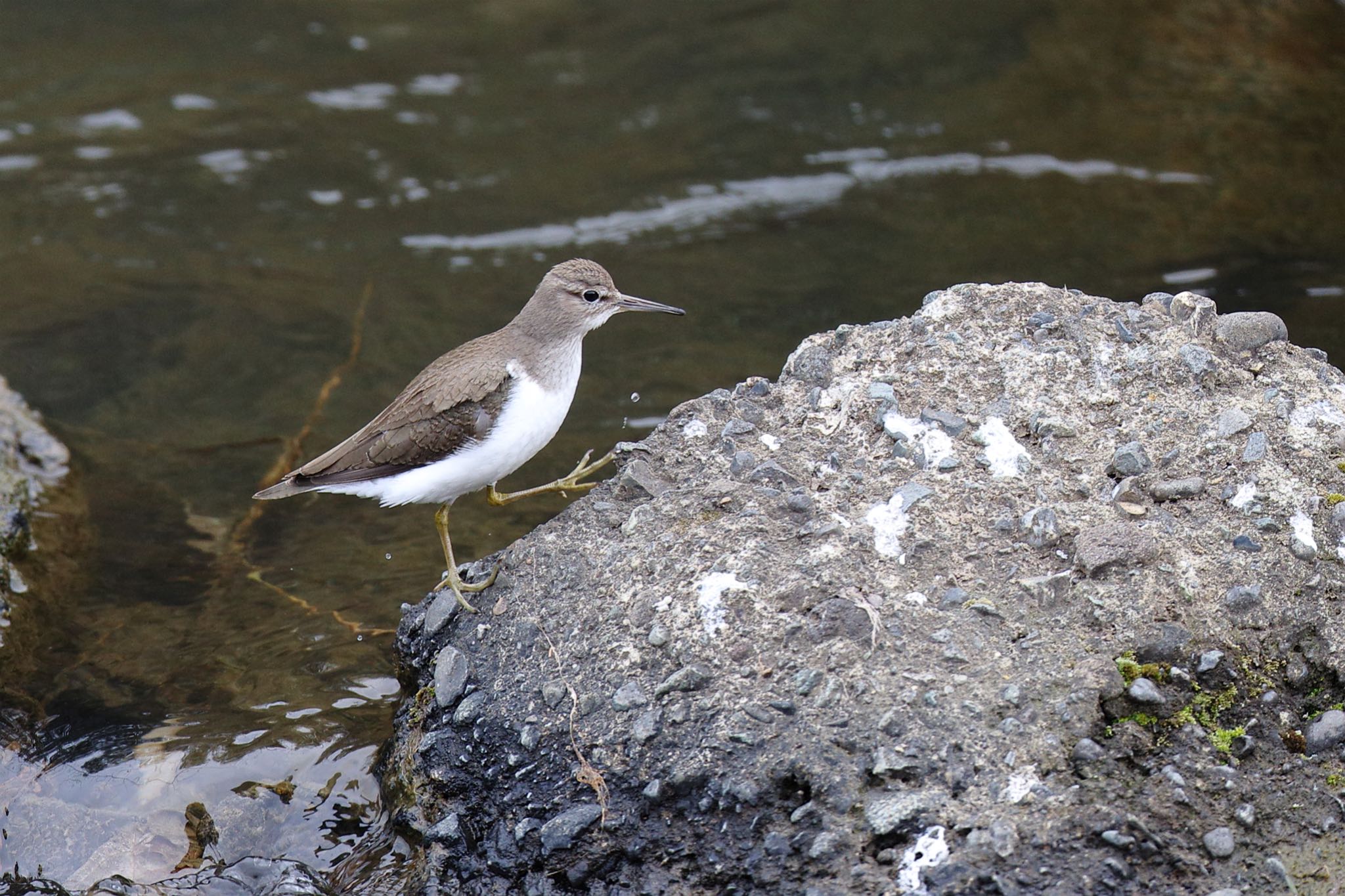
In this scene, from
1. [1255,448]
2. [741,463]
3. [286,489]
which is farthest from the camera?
[286,489]


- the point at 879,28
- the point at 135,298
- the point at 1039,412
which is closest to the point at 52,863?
the point at 1039,412

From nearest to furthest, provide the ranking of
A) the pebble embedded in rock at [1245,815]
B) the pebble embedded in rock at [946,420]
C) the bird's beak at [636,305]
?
1. the pebble embedded in rock at [1245,815]
2. the pebble embedded in rock at [946,420]
3. the bird's beak at [636,305]

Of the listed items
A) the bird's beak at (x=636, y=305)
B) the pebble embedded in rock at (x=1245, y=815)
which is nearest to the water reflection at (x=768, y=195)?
the bird's beak at (x=636, y=305)

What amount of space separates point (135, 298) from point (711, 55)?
220 inches

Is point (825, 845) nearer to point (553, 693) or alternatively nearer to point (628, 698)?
point (628, 698)

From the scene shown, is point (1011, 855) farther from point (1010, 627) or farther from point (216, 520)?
point (216, 520)

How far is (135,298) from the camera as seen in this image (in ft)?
30.1

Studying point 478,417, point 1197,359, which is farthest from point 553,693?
point 1197,359

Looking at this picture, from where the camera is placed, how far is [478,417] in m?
4.87

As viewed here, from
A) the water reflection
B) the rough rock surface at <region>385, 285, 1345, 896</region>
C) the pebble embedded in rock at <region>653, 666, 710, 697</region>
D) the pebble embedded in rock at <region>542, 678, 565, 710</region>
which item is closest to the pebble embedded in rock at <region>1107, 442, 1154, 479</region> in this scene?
the rough rock surface at <region>385, 285, 1345, 896</region>

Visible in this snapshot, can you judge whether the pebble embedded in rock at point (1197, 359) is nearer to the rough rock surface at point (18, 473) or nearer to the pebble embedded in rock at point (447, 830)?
the pebble embedded in rock at point (447, 830)

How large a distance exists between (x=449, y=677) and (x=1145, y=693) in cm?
224

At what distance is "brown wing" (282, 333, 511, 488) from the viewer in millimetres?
4887

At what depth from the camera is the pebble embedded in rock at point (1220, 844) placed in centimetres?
342
